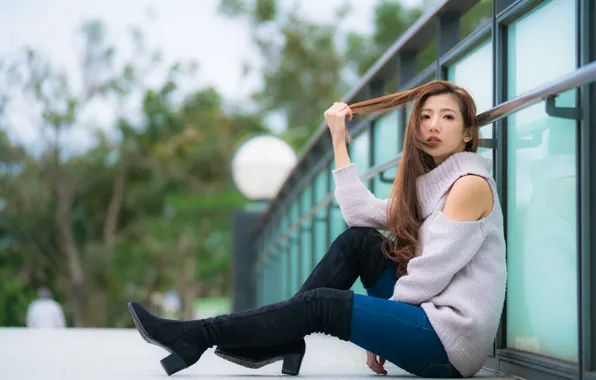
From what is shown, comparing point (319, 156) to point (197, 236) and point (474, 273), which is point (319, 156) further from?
point (197, 236)

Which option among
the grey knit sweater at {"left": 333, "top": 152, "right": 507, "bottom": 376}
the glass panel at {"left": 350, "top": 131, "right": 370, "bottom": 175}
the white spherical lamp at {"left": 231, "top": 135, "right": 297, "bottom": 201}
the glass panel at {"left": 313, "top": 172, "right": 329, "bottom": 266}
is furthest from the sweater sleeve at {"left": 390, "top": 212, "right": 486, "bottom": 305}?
the white spherical lamp at {"left": 231, "top": 135, "right": 297, "bottom": 201}

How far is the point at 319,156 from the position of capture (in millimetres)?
8797

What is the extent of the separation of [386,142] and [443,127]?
99.5 inches

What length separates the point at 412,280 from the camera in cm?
312

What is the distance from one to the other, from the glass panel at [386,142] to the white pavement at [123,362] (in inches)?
38.3

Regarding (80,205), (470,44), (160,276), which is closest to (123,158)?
(80,205)

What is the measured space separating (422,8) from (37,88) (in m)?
13.7

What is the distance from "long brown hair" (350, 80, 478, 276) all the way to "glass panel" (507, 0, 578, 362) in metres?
0.22

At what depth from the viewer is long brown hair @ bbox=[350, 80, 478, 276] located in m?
3.38

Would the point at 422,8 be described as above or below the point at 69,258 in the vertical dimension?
above

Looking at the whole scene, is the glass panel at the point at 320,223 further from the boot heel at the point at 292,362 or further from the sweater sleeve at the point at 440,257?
the sweater sleeve at the point at 440,257

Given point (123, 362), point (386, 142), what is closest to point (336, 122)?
point (123, 362)

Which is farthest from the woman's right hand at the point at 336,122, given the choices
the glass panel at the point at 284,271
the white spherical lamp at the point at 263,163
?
the white spherical lamp at the point at 263,163

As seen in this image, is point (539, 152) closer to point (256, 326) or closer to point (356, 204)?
point (356, 204)
